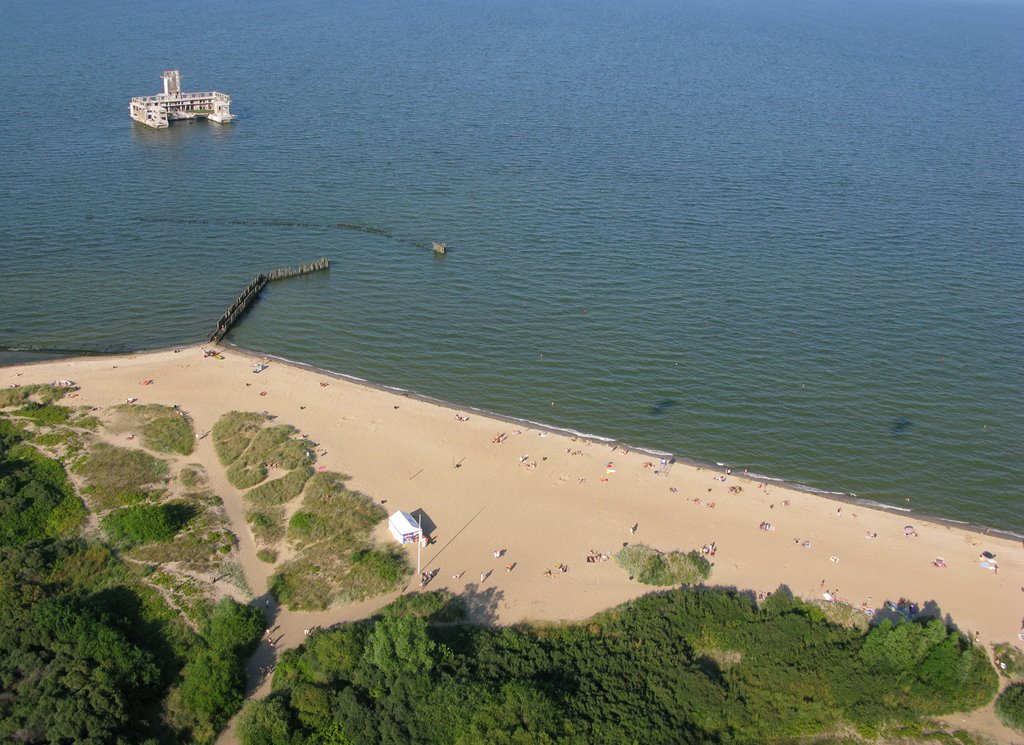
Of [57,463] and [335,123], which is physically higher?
[335,123]

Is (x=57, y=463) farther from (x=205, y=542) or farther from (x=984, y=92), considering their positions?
(x=984, y=92)

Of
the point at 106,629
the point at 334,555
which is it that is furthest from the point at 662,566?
the point at 106,629

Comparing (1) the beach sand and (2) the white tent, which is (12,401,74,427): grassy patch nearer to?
(1) the beach sand

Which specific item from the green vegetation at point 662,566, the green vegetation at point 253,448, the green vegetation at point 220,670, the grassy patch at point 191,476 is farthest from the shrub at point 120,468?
the green vegetation at point 662,566

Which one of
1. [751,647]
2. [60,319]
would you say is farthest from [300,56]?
[751,647]

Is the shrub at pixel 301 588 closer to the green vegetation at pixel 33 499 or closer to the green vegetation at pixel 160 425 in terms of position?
the green vegetation at pixel 33 499

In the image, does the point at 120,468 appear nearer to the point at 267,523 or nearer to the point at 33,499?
the point at 33,499
